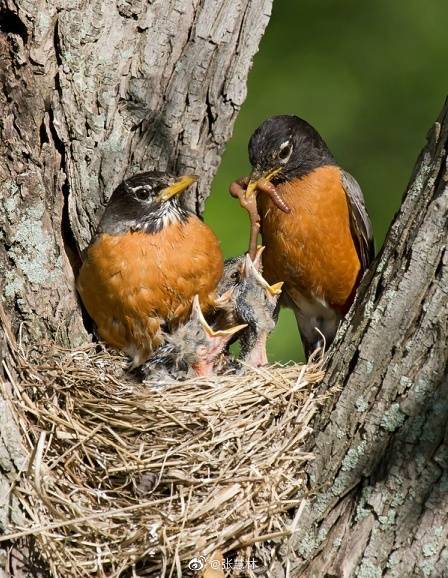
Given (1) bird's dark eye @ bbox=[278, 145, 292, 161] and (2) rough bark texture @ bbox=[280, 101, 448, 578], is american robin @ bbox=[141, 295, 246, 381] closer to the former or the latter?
(1) bird's dark eye @ bbox=[278, 145, 292, 161]

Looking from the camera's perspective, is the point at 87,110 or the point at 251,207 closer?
the point at 87,110

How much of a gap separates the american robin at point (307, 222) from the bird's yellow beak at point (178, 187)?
750mm

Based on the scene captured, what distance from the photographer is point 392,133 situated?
799 cm

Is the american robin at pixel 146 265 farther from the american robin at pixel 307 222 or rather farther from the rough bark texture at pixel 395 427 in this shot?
the rough bark texture at pixel 395 427

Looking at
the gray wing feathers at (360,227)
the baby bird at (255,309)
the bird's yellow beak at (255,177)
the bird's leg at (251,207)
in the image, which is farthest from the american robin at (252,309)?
the gray wing feathers at (360,227)

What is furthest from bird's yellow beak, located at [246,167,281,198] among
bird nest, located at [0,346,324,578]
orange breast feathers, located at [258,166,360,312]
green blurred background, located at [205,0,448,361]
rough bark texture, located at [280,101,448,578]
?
rough bark texture, located at [280,101,448,578]

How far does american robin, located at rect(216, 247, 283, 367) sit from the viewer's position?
544cm

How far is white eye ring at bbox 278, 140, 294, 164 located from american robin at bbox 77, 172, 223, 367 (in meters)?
0.69

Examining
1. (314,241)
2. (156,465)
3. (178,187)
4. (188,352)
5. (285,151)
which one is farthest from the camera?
(285,151)

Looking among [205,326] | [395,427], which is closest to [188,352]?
[205,326]

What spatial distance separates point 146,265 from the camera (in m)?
5.29

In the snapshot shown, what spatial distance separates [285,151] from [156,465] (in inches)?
91.9

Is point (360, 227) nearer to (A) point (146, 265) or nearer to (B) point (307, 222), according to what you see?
(B) point (307, 222)

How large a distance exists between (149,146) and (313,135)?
145cm
